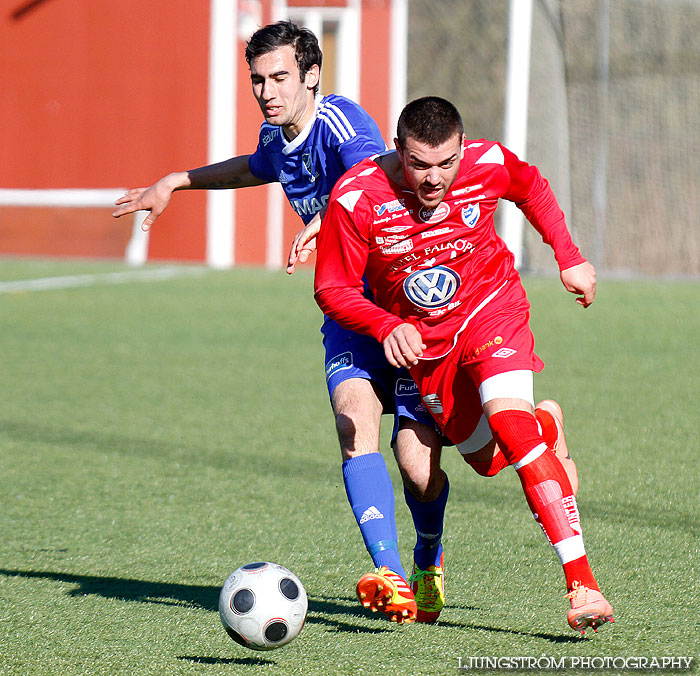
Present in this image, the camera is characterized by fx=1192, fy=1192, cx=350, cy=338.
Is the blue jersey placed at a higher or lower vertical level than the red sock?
higher

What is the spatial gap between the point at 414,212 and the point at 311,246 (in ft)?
1.07

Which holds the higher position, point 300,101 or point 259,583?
point 300,101

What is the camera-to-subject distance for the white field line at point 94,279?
46.0ft

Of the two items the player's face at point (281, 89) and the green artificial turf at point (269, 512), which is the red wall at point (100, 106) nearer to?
the green artificial turf at point (269, 512)

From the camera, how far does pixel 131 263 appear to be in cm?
1752

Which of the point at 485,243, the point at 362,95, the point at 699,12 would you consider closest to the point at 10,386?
the point at 485,243

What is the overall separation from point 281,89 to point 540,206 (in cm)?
94

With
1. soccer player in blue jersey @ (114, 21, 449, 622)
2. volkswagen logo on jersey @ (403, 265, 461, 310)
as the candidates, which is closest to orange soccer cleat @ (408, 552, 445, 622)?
soccer player in blue jersey @ (114, 21, 449, 622)

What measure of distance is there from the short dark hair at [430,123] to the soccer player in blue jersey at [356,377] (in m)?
0.42

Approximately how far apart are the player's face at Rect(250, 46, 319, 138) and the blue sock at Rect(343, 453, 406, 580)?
1151 mm

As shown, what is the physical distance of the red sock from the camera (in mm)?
3174

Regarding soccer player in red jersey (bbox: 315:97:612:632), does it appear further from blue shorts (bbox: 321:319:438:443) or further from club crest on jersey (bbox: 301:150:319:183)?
club crest on jersey (bbox: 301:150:319:183)

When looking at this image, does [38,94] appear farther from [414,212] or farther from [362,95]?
[414,212]

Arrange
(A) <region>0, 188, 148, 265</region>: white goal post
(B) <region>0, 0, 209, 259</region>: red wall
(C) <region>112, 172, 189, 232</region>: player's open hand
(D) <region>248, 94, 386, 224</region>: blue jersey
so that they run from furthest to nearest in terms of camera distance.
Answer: (A) <region>0, 188, 148, 265</region>: white goal post
(B) <region>0, 0, 209, 259</region>: red wall
(C) <region>112, 172, 189, 232</region>: player's open hand
(D) <region>248, 94, 386, 224</region>: blue jersey
